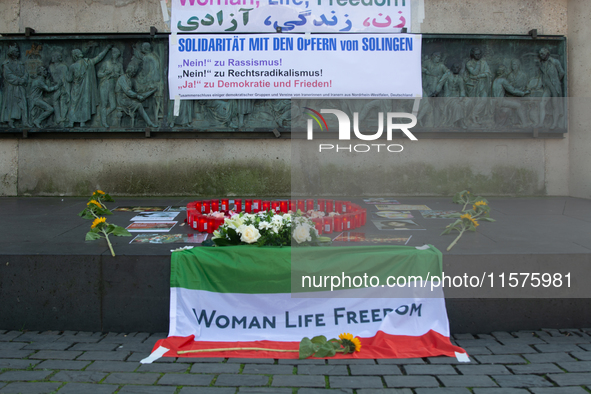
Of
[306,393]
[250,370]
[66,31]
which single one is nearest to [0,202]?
[66,31]

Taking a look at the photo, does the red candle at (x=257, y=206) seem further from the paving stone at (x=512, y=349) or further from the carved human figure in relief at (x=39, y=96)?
the carved human figure in relief at (x=39, y=96)

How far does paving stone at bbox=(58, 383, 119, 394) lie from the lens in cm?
251

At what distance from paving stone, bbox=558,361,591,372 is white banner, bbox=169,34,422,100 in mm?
5486

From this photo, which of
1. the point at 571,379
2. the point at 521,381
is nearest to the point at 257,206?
the point at 521,381

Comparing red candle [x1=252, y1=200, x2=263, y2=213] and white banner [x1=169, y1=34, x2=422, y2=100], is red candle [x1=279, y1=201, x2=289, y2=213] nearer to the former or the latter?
red candle [x1=252, y1=200, x2=263, y2=213]

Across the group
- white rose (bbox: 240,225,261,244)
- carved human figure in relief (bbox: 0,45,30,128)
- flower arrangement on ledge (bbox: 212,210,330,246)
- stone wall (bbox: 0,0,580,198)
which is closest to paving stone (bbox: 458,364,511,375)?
flower arrangement on ledge (bbox: 212,210,330,246)

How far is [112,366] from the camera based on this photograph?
2852 mm

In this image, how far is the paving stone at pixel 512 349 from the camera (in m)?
3.07

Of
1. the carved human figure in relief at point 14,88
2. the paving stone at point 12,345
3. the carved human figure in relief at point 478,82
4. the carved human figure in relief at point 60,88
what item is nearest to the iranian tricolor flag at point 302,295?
the paving stone at point 12,345

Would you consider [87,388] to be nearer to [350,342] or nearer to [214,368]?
[214,368]

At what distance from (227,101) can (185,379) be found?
572 cm

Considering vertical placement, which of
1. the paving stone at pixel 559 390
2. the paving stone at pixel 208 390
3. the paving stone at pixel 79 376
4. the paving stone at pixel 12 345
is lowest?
the paving stone at pixel 208 390

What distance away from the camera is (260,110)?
7.75m

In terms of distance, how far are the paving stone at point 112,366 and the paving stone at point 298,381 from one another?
88 cm
